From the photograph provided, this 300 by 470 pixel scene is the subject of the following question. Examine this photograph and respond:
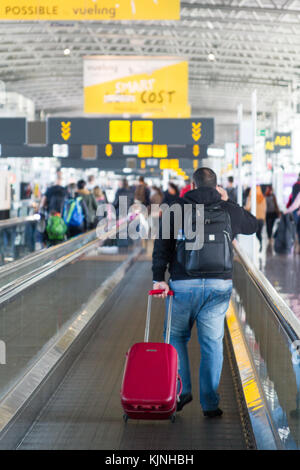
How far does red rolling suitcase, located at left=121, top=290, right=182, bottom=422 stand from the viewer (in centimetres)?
479

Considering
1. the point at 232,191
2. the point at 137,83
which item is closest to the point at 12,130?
the point at 137,83

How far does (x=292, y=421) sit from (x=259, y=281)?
6.25 ft

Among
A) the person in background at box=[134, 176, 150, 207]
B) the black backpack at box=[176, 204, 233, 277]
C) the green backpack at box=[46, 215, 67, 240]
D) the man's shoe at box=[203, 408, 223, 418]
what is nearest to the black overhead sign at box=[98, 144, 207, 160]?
the person in background at box=[134, 176, 150, 207]

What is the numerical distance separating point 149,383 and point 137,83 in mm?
15048

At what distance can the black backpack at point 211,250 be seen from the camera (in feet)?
17.1

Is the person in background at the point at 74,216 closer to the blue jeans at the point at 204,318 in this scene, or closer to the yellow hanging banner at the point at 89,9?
the yellow hanging banner at the point at 89,9

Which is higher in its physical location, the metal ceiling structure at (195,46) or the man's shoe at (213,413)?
the metal ceiling structure at (195,46)

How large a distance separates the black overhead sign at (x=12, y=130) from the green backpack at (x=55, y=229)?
7.10 meters

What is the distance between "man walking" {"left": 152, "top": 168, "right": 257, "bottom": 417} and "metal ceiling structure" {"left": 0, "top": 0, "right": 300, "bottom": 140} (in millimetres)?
18139

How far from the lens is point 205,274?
207 inches

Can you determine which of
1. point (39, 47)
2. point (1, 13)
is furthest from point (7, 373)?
point (39, 47)

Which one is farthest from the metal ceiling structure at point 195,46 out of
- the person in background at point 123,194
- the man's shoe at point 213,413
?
the man's shoe at point 213,413

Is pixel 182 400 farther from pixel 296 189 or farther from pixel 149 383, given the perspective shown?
pixel 296 189
